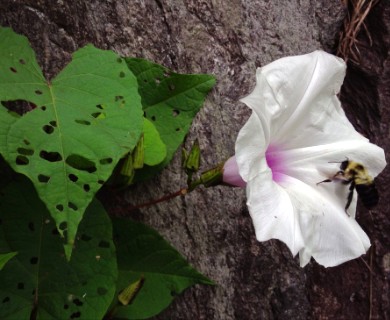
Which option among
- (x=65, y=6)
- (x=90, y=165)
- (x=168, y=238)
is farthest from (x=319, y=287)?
(x=65, y=6)

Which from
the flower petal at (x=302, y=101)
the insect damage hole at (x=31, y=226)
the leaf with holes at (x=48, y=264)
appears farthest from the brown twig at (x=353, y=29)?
the insect damage hole at (x=31, y=226)

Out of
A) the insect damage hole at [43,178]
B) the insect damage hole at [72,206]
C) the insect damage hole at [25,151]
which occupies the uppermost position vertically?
the insect damage hole at [25,151]

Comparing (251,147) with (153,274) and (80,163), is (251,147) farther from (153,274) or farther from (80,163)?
(153,274)

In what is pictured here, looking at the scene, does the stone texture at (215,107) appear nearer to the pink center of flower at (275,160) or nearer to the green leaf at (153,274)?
the green leaf at (153,274)

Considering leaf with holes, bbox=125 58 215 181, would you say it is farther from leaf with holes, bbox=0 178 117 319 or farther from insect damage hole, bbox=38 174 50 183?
insect damage hole, bbox=38 174 50 183

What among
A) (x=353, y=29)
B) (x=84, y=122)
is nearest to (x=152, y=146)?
(x=84, y=122)

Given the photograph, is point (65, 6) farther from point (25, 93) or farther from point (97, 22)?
point (25, 93)
